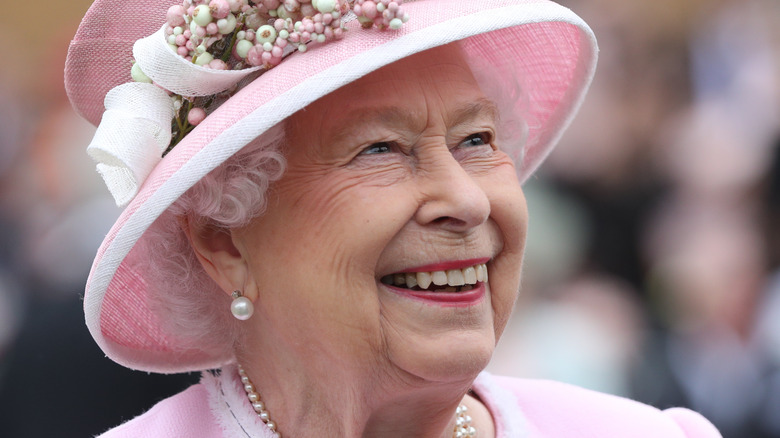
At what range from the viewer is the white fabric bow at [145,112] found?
192 cm

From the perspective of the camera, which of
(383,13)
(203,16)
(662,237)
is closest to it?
(383,13)

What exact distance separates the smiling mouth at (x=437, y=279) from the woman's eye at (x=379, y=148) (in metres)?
0.26

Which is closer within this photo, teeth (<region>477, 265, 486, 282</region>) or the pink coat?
teeth (<region>477, 265, 486, 282</region>)

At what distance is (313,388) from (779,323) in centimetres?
311

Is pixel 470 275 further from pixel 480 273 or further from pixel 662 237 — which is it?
pixel 662 237

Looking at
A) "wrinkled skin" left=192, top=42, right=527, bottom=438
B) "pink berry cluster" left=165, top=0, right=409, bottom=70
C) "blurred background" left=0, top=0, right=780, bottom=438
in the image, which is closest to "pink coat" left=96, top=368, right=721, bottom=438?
"wrinkled skin" left=192, top=42, right=527, bottom=438

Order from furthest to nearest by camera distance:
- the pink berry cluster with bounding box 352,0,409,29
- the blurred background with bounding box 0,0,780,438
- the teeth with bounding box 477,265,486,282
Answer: the blurred background with bounding box 0,0,780,438 → the teeth with bounding box 477,265,486,282 → the pink berry cluster with bounding box 352,0,409,29

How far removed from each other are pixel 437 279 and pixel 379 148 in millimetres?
304

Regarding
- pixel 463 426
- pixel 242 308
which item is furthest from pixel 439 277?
pixel 463 426

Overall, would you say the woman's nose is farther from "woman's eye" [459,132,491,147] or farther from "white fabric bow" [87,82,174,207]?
"white fabric bow" [87,82,174,207]

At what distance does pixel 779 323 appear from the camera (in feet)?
14.5

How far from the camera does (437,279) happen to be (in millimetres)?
1928

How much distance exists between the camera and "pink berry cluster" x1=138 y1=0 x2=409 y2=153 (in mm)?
1814

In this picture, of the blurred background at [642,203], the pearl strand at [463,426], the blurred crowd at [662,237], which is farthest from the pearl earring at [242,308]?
the blurred crowd at [662,237]
